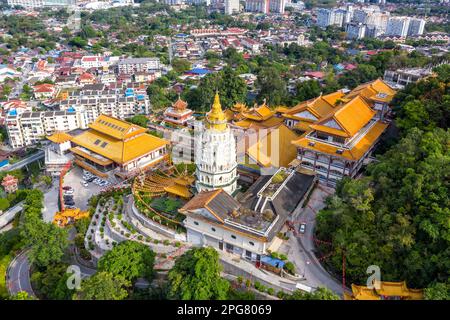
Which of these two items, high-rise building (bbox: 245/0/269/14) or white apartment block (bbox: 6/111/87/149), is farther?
high-rise building (bbox: 245/0/269/14)

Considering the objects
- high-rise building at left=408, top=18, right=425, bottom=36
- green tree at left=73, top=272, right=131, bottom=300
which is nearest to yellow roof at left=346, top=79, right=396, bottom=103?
green tree at left=73, top=272, right=131, bottom=300

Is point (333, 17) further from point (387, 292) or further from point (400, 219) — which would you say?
point (387, 292)

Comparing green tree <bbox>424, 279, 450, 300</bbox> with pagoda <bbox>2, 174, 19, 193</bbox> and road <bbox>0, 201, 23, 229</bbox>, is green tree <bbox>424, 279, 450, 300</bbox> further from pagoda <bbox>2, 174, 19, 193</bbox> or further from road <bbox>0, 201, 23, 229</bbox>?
pagoda <bbox>2, 174, 19, 193</bbox>

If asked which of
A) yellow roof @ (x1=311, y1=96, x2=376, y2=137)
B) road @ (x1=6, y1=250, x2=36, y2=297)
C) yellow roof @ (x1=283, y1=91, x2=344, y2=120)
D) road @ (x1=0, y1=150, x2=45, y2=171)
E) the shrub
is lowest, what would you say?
road @ (x1=0, y1=150, x2=45, y2=171)

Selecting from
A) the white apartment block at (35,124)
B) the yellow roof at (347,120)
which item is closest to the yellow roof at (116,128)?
the white apartment block at (35,124)

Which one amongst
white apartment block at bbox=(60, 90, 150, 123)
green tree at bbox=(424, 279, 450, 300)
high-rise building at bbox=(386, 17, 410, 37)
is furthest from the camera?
high-rise building at bbox=(386, 17, 410, 37)

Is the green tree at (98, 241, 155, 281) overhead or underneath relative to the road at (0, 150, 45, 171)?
overhead
